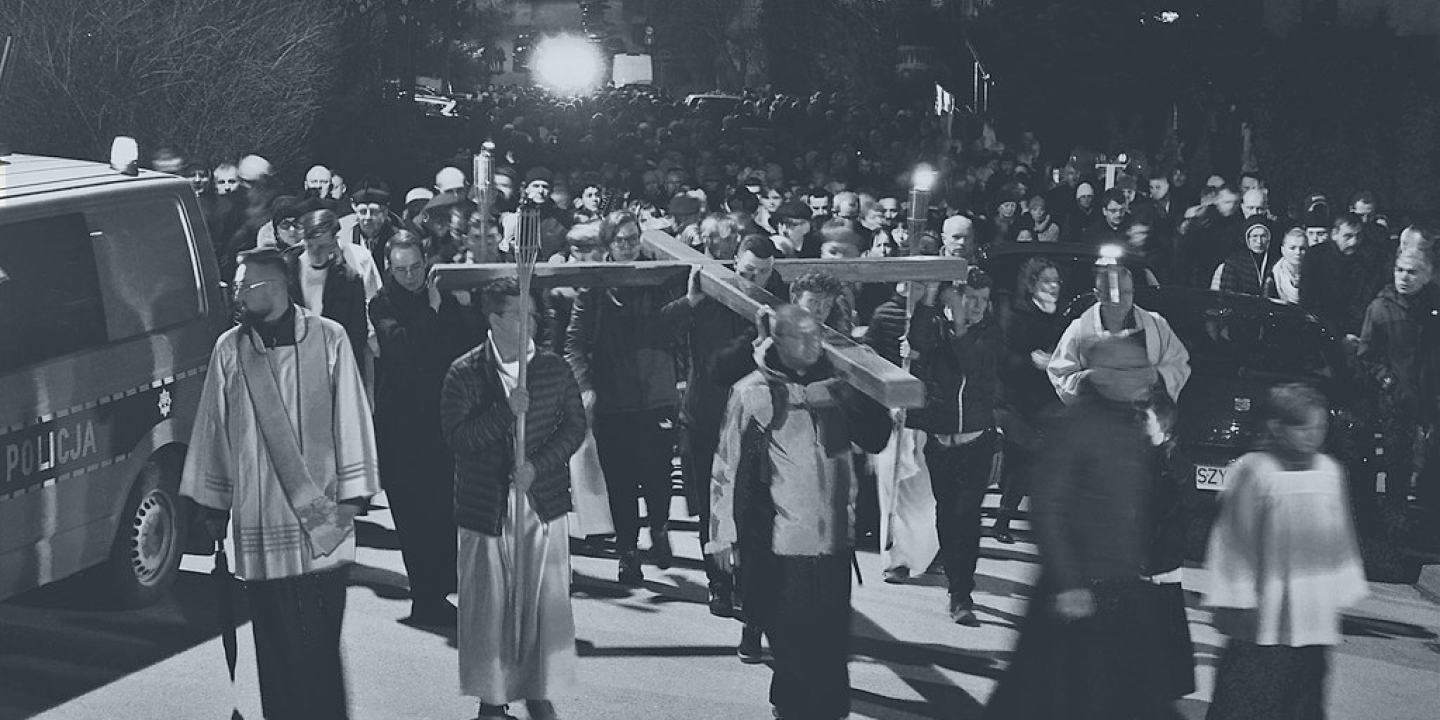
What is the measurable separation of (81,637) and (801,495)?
3639mm

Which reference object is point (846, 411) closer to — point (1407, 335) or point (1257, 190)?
point (1407, 335)

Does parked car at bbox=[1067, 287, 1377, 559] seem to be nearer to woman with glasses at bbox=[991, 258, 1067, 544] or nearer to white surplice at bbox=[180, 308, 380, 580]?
woman with glasses at bbox=[991, 258, 1067, 544]

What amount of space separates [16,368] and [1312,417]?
5.23 m

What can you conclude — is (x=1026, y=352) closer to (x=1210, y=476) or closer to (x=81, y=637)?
(x=1210, y=476)

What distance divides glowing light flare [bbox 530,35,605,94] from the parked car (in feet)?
133

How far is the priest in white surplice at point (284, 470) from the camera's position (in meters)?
7.21

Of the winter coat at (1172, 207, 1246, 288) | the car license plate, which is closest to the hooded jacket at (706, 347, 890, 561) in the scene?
the car license plate

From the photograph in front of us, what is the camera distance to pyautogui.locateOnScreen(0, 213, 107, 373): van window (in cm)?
863

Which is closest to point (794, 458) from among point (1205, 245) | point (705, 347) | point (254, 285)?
point (254, 285)

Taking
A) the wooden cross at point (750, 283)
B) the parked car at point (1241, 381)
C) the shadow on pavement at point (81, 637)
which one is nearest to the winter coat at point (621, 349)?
the wooden cross at point (750, 283)

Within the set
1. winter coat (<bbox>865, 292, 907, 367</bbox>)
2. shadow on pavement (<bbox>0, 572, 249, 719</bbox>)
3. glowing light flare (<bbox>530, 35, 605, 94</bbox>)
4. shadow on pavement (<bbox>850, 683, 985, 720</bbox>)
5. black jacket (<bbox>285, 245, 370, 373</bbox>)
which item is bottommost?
shadow on pavement (<bbox>850, 683, 985, 720</bbox>)

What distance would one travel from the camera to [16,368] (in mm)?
8516

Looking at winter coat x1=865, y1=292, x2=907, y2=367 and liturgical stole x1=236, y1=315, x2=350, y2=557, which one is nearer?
liturgical stole x1=236, y1=315, x2=350, y2=557

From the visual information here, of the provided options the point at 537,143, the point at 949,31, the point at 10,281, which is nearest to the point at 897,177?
the point at 537,143
